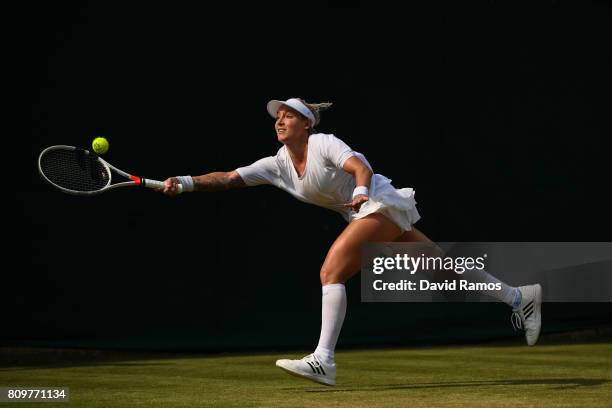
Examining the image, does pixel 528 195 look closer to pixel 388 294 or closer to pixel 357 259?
pixel 388 294

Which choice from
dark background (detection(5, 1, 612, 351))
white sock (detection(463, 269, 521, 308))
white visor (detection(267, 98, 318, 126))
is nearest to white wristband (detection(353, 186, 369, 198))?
white visor (detection(267, 98, 318, 126))

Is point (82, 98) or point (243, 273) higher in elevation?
point (82, 98)

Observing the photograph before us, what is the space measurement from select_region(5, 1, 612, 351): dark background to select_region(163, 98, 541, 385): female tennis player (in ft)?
7.52

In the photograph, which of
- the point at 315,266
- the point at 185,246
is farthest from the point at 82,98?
the point at 315,266

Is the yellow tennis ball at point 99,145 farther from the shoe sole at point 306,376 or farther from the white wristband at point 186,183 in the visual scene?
the shoe sole at point 306,376

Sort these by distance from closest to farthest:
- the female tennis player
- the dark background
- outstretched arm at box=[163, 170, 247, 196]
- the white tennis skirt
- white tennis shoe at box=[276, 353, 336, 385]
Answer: white tennis shoe at box=[276, 353, 336, 385]
the female tennis player
the white tennis skirt
outstretched arm at box=[163, 170, 247, 196]
the dark background

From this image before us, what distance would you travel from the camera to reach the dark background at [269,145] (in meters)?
7.52

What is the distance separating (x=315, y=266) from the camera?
8289 millimetres

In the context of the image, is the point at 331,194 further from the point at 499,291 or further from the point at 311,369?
the point at 499,291

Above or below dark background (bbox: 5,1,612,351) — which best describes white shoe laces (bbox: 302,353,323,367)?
below

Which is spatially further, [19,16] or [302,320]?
[302,320]

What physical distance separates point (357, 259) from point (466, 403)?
99cm

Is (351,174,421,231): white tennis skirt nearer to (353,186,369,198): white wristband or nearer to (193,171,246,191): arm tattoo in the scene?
(353,186,369,198): white wristband

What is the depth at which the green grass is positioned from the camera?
4.60 m
